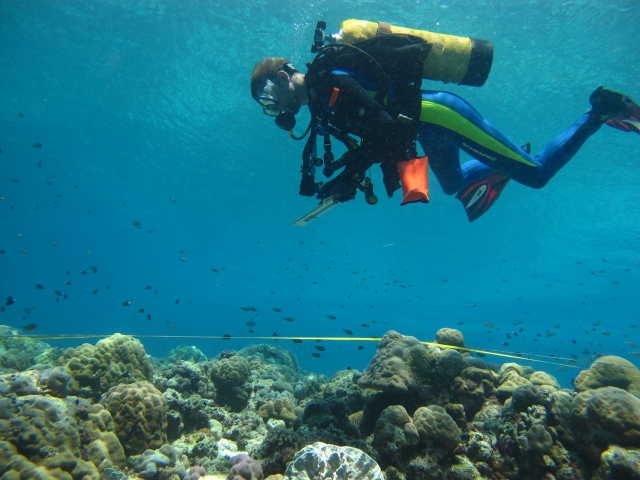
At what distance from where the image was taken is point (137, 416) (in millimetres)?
4090

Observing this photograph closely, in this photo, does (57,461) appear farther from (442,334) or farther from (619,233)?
(619,233)

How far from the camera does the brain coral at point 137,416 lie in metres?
3.96

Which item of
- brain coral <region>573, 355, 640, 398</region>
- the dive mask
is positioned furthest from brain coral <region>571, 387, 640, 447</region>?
the dive mask

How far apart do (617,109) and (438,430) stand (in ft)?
17.5

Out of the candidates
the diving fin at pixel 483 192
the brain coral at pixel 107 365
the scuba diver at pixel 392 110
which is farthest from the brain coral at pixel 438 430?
the brain coral at pixel 107 365

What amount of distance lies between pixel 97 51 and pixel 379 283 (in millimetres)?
42360

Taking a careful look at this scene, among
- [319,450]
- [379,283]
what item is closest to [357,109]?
[319,450]

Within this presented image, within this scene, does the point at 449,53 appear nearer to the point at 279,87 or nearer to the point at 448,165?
the point at 448,165

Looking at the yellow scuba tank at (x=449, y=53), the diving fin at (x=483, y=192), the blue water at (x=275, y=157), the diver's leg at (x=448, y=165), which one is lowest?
the diving fin at (x=483, y=192)

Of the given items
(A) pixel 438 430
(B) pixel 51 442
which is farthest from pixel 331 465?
(B) pixel 51 442

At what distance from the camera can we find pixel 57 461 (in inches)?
109

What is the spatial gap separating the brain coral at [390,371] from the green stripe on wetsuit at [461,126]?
3.60m

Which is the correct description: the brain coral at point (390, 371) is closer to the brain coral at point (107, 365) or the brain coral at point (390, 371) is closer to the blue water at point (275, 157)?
the brain coral at point (107, 365)

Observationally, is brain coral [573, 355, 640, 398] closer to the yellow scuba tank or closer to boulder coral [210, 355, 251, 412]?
the yellow scuba tank
